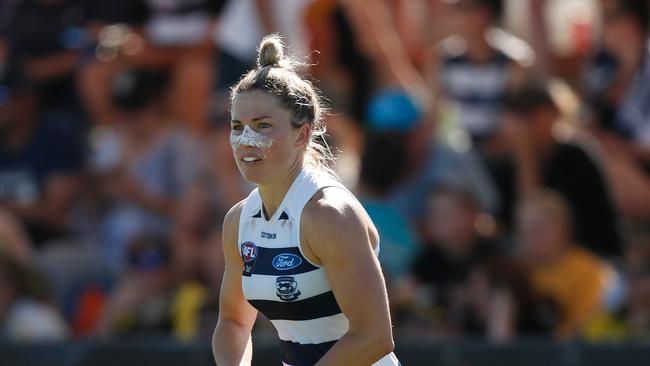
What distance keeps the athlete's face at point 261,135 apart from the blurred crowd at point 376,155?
3.07 meters

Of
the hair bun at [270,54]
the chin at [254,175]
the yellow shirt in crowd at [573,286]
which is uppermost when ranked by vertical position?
the hair bun at [270,54]

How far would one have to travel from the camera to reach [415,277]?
693cm

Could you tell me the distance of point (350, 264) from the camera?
3738 millimetres

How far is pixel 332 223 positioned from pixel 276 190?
30 cm

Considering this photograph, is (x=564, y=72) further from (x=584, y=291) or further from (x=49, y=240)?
(x=49, y=240)

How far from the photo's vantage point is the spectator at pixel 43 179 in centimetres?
830

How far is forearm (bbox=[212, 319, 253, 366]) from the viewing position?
4.16 meters

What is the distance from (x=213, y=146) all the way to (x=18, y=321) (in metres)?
1.60

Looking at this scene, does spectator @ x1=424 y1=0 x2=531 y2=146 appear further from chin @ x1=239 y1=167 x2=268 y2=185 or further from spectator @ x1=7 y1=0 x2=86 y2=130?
chin @ x1=239 y1=167 x2=268 y2=185

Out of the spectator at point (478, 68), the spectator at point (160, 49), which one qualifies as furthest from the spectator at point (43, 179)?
the spectator at point (478, 68)

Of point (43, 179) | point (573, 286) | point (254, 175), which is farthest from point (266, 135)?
point (43, 179)

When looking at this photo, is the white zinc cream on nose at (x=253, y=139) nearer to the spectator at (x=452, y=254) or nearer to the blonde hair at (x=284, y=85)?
the blonde hair at (x=284, y=85)

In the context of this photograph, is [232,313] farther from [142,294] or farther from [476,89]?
[476,89]

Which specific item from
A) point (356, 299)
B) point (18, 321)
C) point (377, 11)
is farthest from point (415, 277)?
point (356, 299)
